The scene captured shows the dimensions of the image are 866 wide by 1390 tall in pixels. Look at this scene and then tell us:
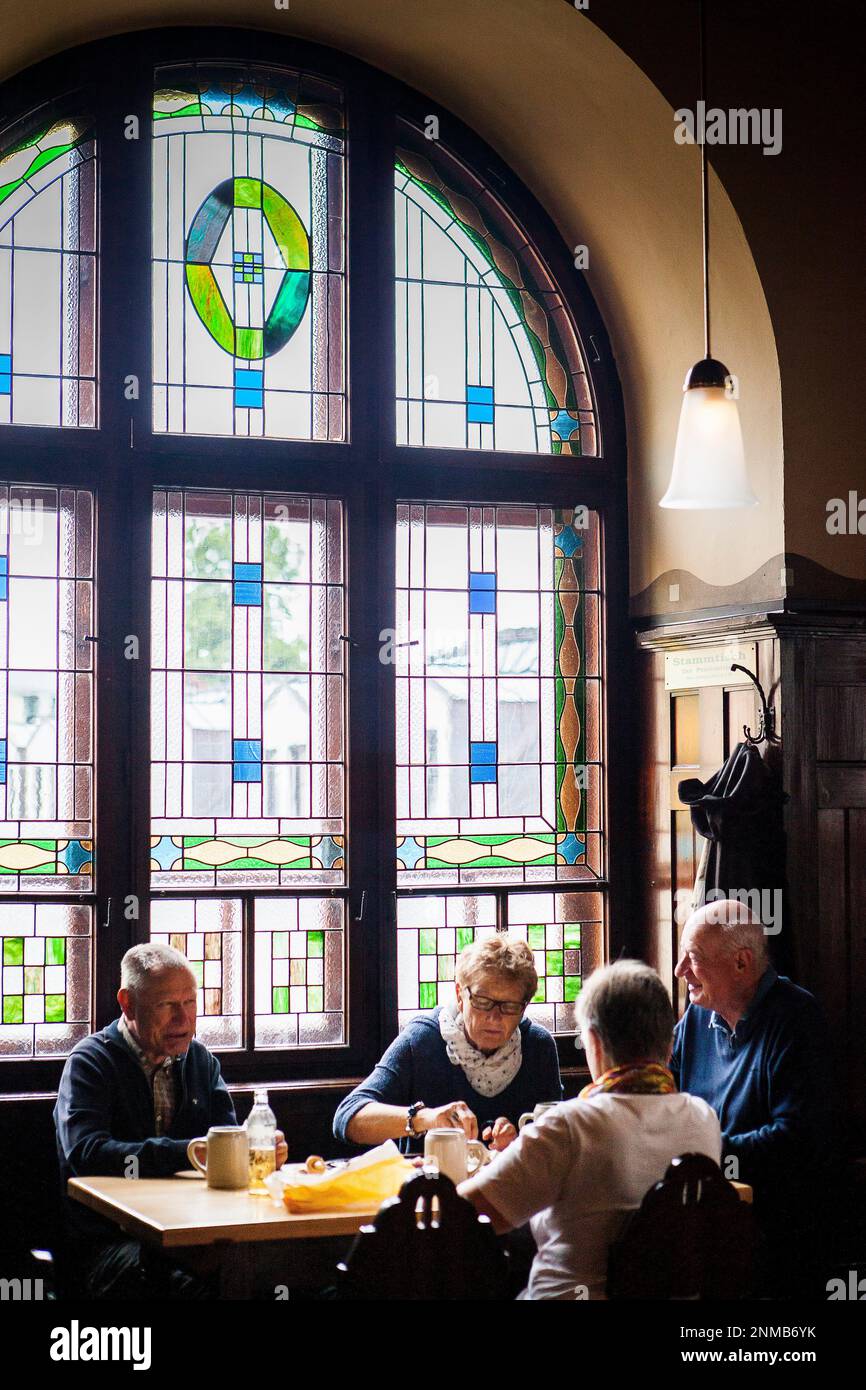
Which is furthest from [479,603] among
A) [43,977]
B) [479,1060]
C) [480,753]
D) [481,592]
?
[43,977]

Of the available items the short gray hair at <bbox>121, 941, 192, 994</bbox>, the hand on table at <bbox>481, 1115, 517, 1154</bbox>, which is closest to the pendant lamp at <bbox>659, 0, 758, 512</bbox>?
the hand on table at <bbox>481, 1115, 517, 1154</bbox>

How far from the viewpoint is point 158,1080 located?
373cm

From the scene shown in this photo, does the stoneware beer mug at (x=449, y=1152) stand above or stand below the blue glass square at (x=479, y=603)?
below

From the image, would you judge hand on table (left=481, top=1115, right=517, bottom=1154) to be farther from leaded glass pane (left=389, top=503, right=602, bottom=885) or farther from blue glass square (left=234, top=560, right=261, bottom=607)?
blue glass square (left=234, top=560, right=261, bottom=607)

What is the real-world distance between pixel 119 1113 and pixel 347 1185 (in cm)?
70

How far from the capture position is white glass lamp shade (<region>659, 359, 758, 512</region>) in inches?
139

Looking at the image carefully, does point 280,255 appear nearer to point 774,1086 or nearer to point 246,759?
point 246,759

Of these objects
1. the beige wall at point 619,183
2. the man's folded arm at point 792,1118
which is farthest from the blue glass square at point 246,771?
the man's folded arm at point 792,1118

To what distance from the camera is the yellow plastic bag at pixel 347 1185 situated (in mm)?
3191

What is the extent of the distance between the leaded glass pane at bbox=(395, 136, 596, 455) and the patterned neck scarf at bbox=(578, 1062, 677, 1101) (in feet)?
8.10

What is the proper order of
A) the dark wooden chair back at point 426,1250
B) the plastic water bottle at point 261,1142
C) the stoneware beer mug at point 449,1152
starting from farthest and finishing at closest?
the plastic water bottle at point 261,1142 → the stoneware beer mug at point 449,1152 → the dark wooden chair back at point 426,1250

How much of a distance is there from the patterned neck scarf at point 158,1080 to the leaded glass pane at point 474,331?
211 cm

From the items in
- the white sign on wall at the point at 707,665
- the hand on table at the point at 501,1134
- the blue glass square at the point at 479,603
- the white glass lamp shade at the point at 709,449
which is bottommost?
the hand on table at the point at 501,1134

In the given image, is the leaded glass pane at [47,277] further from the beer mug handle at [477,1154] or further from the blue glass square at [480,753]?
the beer mug handle at [477,1154]
